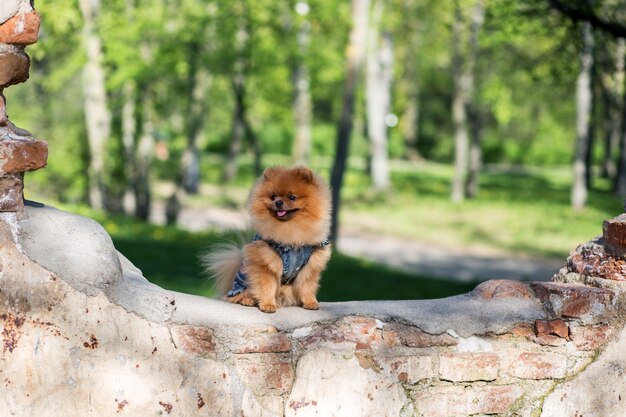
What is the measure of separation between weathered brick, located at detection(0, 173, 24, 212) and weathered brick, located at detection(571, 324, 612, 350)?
8.73ft

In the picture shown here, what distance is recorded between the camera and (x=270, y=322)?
3.63 metres

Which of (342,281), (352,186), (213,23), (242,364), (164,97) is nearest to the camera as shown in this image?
Result: (242,364)

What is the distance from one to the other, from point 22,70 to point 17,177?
443 millimetres

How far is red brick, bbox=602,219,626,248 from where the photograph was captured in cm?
405

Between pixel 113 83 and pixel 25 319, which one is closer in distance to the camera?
pixel 25 319

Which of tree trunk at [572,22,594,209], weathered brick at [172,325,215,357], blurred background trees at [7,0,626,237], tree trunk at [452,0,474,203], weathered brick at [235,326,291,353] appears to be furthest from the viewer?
tree trunk at [452,0,474,203]

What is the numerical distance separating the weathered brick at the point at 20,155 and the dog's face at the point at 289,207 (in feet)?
3.51

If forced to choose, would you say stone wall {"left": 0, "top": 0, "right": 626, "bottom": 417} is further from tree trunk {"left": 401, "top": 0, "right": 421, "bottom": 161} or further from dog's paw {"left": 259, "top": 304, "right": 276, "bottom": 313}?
tree trunk {"left": 401, "top": 0, "right": 421, "bottom": 161}

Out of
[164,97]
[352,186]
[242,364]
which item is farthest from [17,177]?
[352,186]

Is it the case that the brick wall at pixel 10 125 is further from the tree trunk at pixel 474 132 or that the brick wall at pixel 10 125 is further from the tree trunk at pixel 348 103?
the tree trunk at pixel 474 132

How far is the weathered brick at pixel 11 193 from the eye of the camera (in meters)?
3.22

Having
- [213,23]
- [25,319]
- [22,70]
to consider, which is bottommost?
[25,319]

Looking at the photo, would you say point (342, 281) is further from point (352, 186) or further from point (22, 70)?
point (352, 186)

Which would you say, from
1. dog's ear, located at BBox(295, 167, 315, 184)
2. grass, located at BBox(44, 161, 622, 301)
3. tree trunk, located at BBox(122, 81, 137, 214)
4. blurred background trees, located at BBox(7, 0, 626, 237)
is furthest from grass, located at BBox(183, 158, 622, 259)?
dog's ear, located at BBox(295, 167, 315, 184)
